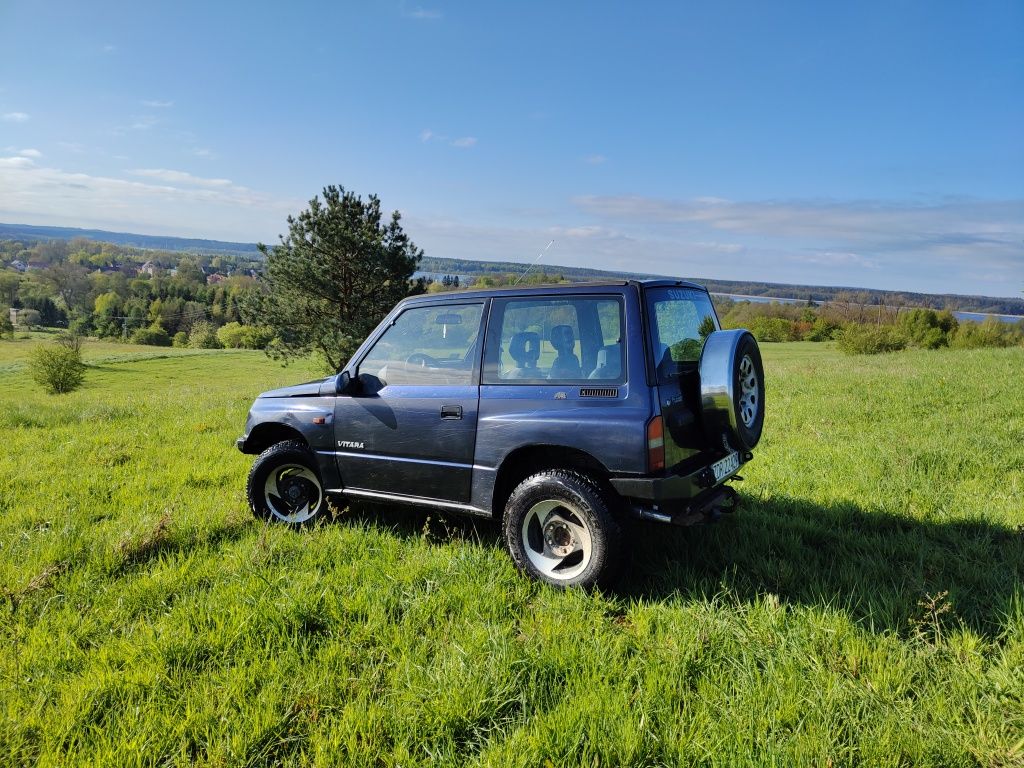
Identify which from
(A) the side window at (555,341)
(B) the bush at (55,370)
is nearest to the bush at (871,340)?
(A) the side window at (555,341)

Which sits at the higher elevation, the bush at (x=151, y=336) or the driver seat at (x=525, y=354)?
the driver seat at (x=525, y=354)

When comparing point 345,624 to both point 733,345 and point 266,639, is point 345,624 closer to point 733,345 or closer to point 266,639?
point 266,639

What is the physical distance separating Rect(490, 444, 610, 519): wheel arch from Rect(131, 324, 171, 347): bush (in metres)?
95.5

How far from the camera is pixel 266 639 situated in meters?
2.65

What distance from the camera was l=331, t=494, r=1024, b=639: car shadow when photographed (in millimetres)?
2855

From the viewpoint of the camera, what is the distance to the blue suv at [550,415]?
9.71ft

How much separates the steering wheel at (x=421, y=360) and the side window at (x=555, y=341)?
0.43 metres

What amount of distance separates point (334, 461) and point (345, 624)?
57.7 inches

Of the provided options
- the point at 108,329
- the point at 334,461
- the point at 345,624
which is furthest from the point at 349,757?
the point at 108,329

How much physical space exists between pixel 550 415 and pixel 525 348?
0.52m

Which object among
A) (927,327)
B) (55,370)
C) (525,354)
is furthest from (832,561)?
(927,327)

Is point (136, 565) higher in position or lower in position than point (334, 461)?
lower

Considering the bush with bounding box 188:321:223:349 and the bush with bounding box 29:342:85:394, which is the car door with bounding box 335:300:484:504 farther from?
the bush with bounding box 188:321:223:349

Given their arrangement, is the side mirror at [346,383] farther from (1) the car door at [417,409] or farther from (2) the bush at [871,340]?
(2) the bush at [871,340]
